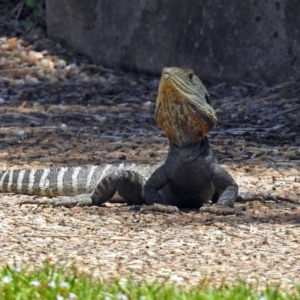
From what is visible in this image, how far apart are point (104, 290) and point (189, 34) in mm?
8247

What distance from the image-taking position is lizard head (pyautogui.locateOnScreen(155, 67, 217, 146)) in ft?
20.7

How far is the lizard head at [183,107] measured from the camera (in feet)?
20.7

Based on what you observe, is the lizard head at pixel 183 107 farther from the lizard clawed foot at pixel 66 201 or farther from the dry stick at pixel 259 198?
the lizard clawed foot at pixel 66 201

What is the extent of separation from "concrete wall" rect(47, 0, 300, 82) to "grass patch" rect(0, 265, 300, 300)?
23.8 ft

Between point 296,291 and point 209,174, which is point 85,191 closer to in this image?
point 209,174

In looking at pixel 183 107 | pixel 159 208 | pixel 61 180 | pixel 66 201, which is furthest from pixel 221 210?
pixel 61 180

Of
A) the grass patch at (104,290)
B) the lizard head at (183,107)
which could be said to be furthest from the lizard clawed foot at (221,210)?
the grass patch at (104,290)

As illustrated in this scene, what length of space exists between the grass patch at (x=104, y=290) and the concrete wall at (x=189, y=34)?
724 centimetres

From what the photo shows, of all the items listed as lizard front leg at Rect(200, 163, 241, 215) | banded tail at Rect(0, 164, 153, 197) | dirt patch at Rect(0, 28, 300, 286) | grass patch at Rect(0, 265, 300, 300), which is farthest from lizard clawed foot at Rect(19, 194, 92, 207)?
grass patch at Rect(0, 265, 300, 300)

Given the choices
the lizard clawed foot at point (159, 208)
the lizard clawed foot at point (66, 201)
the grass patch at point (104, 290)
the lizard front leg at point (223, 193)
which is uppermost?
the grass patch at point (104, 290)

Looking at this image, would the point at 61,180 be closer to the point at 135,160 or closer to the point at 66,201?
the point at 66,201

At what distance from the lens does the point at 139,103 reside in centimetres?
1144

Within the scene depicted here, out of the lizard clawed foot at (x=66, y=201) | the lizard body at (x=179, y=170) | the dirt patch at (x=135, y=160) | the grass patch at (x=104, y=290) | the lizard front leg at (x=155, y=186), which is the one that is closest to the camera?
the grass patch at (x=104, y=290)

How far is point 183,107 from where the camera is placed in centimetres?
635
